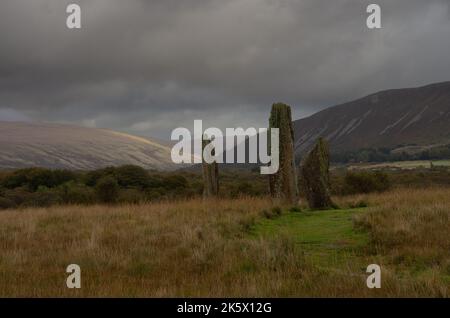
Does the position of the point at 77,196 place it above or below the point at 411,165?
below

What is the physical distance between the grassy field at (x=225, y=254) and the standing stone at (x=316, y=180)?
3841mm

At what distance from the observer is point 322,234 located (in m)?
11.6

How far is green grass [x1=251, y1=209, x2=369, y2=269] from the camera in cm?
862

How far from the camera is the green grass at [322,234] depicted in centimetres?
862

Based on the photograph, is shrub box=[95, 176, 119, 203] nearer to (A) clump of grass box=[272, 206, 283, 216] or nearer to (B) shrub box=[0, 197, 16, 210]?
(B) shrub box=[0, 197, 16, 210]

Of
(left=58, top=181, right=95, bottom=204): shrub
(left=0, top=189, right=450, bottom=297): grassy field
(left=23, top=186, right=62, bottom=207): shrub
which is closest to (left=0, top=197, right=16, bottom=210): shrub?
(left=23, top=186, right=62, bottom=207): shrub

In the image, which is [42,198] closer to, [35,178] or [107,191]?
[107,191]

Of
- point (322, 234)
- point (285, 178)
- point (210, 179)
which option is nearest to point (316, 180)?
point (285, 178)

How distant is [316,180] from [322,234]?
683 cm

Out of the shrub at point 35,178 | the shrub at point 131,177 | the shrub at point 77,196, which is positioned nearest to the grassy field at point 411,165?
the shrub at point 131,177

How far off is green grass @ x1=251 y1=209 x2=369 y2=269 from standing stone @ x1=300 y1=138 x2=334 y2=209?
1.76 meters

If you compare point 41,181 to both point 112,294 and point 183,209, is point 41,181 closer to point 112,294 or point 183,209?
point 183,209

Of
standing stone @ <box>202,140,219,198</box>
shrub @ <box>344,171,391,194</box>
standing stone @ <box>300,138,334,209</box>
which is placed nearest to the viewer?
standing stone @ <box>300,138,334,209</box>

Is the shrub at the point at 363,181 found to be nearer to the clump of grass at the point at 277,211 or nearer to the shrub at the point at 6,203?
the clump of grass at the point at 277,211
